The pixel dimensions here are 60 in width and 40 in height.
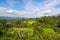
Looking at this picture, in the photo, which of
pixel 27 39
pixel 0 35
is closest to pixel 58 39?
pixel 27 39

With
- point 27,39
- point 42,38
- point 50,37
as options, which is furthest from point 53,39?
point 27,39

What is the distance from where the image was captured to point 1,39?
3666 cm

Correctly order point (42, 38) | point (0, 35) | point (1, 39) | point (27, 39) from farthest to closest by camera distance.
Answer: point (0, 35) < point (1, 39) < point (27, 39) < point (42, 38)

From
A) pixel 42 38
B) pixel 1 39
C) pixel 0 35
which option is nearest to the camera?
pixel 42 38

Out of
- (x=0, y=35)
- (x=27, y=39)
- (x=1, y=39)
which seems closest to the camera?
(x=27, y=39)

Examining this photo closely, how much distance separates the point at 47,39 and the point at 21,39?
283 inches

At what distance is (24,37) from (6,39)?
7.79 meters

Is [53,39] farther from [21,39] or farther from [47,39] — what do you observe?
[21,39]

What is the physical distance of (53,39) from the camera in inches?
958

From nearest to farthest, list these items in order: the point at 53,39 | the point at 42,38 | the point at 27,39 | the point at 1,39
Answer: the point at 53,39, the point at 42,38, the point at 27,39, the point at 1,39

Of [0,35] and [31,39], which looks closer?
[31,39]

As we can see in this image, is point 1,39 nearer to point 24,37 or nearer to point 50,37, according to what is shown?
point 24,37

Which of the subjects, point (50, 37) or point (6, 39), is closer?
point (50, 37)

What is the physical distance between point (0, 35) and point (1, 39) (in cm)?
432
